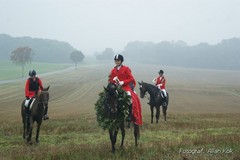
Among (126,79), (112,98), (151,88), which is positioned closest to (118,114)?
(112,98)

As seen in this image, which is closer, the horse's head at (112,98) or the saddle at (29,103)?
the horse's head at (112,98)

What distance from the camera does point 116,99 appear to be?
914 centimetres

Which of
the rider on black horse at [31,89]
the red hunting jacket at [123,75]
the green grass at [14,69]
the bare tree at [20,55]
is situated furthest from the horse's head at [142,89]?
the bare tree at [20,55]

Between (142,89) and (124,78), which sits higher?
(124,78)

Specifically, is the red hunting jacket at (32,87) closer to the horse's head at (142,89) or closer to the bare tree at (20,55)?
the horse's head at (142,89)

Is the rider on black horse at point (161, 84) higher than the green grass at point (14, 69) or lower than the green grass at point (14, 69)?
higher

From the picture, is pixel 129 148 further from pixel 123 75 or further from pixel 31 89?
pixel 31 89

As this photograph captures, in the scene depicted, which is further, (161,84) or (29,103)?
(161,84)

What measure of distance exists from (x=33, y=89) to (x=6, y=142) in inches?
107

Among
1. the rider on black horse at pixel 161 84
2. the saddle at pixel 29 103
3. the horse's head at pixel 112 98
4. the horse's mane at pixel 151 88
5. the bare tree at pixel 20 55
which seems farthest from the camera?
the bare tree at pixel 20 55

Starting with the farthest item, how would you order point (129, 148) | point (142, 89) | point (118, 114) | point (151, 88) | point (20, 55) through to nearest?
1. point (20, 55)
2. point (151, 88)
3. point (142, 89)
4. point (129, 148)
5. point (118, 114)

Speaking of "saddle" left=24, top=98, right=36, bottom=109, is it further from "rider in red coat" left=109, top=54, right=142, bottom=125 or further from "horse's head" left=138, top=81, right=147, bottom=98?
"horse's head" left=138, top=81, right=147, bottom=98

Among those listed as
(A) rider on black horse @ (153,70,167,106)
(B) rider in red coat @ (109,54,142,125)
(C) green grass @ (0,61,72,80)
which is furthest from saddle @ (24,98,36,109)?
(C) green grass @ (0,61,72,80)

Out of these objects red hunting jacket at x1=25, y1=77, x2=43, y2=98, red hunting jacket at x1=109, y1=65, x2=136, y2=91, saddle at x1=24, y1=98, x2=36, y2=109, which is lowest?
saddle at x1=24, y1=98, x2=36, y2=109
